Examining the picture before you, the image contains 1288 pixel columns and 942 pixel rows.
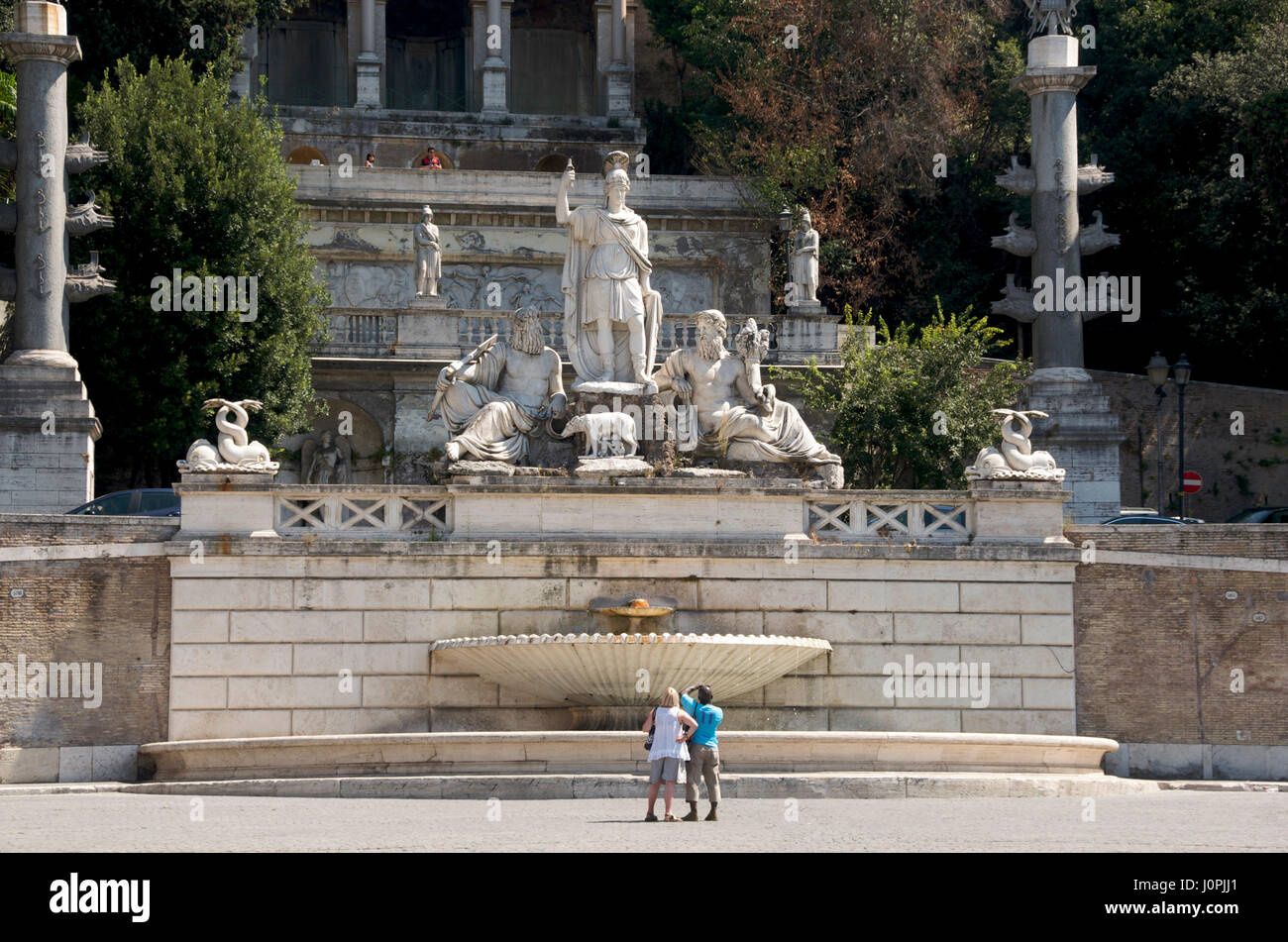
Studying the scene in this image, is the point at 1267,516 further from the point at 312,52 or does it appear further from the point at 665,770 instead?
the point at 312,52

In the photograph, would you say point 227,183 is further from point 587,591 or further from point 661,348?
point 587,591

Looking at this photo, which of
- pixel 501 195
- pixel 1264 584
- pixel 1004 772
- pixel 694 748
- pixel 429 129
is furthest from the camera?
pixel 429 129

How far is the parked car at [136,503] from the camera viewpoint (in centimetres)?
3042

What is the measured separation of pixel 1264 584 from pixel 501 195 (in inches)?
921

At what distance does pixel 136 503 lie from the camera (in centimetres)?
3062

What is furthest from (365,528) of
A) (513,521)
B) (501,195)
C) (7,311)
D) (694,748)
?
(501,195)

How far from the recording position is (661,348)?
38.8m

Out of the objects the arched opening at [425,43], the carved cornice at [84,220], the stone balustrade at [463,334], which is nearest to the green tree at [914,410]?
the stone balustrade at [463,334]

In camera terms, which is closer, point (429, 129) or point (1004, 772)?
point (1004, 772)

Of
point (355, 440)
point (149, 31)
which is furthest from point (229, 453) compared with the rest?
point (149, 31)

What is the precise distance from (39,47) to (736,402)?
1428cm

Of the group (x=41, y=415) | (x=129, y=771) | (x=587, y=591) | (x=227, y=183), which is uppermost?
(x=227, y=183)

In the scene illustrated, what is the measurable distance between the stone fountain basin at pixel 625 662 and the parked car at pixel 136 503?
6.11 metres

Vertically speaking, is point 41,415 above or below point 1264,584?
above
